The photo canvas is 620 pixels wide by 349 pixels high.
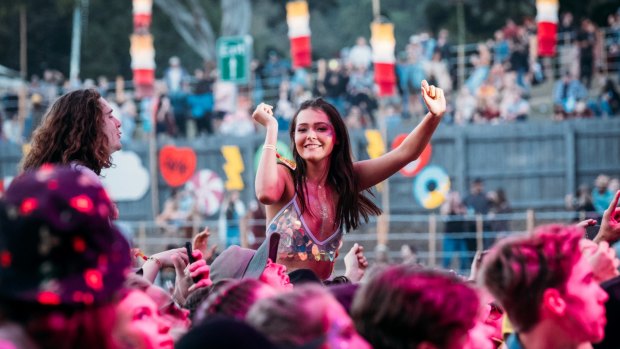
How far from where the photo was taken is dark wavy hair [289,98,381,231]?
5383 millimetres

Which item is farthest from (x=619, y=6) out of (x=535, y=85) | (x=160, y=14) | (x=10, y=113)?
(x=160, y=14)

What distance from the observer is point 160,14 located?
132 ft

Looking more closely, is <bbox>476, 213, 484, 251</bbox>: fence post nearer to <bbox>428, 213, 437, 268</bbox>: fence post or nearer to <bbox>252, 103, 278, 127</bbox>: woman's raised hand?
<bbox>428, 213, 437, 268</bbox>: fence post

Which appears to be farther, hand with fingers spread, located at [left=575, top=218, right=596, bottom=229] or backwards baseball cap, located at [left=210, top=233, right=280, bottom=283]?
hand with fingers spread, located at [left=575, top=218, right=596, bottom=229]

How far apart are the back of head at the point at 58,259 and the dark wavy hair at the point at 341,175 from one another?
3088mm

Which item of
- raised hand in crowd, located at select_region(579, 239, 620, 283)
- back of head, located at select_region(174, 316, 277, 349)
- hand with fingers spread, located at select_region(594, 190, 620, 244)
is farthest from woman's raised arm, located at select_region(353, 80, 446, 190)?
back of head, located at select_region(174, 316, 277, 349)

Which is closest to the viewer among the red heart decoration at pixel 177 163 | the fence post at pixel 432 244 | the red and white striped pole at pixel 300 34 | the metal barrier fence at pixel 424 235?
the metal barrier fence at pixel 424 235

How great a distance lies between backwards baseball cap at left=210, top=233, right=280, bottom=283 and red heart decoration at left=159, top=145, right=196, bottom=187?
19771mm

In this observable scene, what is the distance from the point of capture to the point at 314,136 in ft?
17.6

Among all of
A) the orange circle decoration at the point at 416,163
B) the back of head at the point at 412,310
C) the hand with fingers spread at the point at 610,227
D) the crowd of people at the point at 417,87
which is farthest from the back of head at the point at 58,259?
the orange circle decoration at the point at 416,163

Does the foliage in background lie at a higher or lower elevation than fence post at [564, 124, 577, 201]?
higher

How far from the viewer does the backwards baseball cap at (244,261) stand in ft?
13.9

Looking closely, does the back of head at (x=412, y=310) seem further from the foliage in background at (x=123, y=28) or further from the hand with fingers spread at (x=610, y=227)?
the foliage in background at (x=123, y=28)

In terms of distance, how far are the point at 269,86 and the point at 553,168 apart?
296 inches
